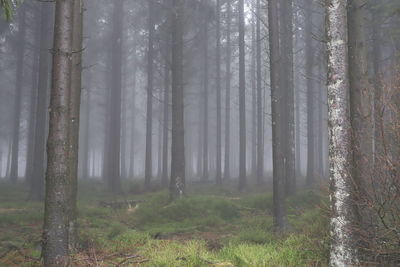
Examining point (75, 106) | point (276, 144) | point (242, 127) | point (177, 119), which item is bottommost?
point (276, 144)

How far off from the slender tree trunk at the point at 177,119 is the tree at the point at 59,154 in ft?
25.2

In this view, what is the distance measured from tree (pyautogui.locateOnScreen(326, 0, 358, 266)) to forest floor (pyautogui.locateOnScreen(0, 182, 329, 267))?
534mm

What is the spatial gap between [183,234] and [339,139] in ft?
18.1

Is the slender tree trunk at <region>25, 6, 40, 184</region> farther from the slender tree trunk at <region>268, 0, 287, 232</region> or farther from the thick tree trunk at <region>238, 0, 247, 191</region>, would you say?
the slender tree trunk at <region>268, 0, 287, 232</region>

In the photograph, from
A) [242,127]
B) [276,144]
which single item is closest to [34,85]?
[242,127]

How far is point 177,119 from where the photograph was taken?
14.2m

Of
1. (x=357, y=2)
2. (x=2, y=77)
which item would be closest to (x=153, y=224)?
(x=357, y=2)

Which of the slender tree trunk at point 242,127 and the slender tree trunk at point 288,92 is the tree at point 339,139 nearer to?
the slender tree trunk at point 288,92

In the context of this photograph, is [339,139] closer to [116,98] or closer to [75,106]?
[75,106]

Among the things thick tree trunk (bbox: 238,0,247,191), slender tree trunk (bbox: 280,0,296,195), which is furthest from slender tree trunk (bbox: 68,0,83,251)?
thick tree trunk (bbox: 238,0,247,191)

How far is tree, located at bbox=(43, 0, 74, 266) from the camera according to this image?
603 cm

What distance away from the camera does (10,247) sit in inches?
293

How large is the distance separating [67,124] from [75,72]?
7.97 feet

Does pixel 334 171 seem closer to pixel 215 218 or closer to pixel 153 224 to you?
pixel 215 218
